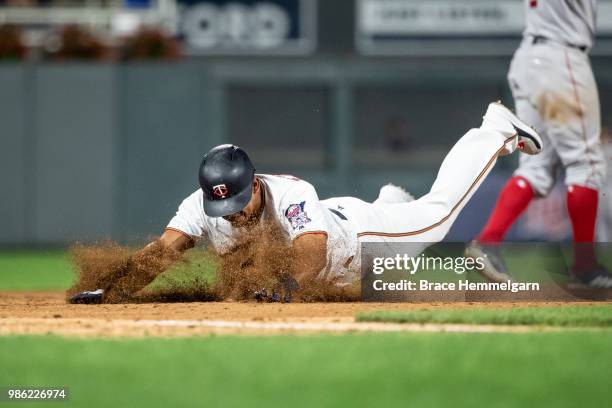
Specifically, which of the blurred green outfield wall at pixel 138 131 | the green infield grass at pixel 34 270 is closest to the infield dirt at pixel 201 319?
the green infield grass at pixel 34 270

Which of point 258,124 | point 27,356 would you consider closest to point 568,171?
point 27,356

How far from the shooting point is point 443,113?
959 inches

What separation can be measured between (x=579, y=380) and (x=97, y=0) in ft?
39.0

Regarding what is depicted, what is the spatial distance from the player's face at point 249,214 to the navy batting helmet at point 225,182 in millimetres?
59

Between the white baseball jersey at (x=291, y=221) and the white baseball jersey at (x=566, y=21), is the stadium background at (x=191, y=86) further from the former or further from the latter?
the white baseball jersey at (x=291, y=221)

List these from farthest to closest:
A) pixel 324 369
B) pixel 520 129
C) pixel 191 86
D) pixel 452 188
→ pixel 191 86, pixel 520 129, pixel 452 188, pixel 324 369

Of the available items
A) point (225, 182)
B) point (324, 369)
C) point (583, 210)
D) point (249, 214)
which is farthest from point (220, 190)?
point (583, 210)

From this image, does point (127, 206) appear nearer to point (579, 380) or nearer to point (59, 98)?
point (59, 98)

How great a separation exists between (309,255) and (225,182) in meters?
0.54

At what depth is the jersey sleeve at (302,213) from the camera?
5.48 m

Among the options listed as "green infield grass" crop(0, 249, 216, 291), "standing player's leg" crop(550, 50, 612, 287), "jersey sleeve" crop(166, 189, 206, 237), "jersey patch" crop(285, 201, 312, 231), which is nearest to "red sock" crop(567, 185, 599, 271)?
"standing player's leg" crop(550, 50, 612, 287)

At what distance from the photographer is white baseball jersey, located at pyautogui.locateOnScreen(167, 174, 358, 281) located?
18.2 ft

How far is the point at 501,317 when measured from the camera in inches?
200

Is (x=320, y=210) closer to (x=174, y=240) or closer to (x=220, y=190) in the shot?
(x=220, y=190)
